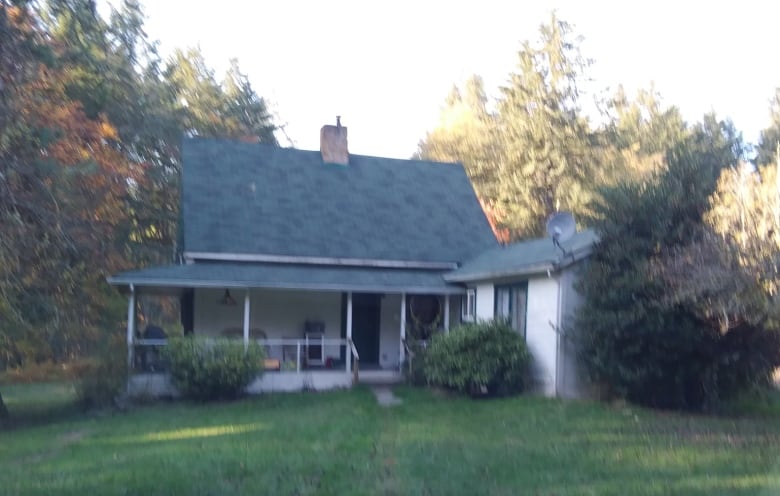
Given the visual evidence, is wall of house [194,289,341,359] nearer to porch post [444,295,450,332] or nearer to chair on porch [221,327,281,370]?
chair on porch [221,327,281,370]

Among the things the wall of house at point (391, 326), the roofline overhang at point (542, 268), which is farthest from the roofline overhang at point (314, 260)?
the roofline overhang at point (542, 268)

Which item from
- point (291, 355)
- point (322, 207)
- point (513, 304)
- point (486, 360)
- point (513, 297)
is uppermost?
point (322, 207)

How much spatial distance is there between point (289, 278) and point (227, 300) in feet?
6.13

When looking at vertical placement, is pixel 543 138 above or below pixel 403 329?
above

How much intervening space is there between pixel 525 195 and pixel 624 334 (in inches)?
890

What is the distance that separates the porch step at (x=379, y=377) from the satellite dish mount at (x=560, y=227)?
527 centimetres

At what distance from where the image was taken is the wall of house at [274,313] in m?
20.1

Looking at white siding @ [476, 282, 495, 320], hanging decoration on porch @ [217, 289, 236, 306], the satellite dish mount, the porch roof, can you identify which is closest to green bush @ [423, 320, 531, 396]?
white siding @ [476, 282, 495, 320]

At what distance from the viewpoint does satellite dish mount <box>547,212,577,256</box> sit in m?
17.0

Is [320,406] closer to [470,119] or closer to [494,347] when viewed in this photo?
[494,347]

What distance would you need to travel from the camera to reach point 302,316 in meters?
21.0

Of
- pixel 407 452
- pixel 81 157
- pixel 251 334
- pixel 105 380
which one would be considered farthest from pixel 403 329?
pixel 81 157

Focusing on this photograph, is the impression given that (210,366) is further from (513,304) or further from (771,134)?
(771,134)

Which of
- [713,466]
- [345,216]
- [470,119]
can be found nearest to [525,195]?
[470,119]
